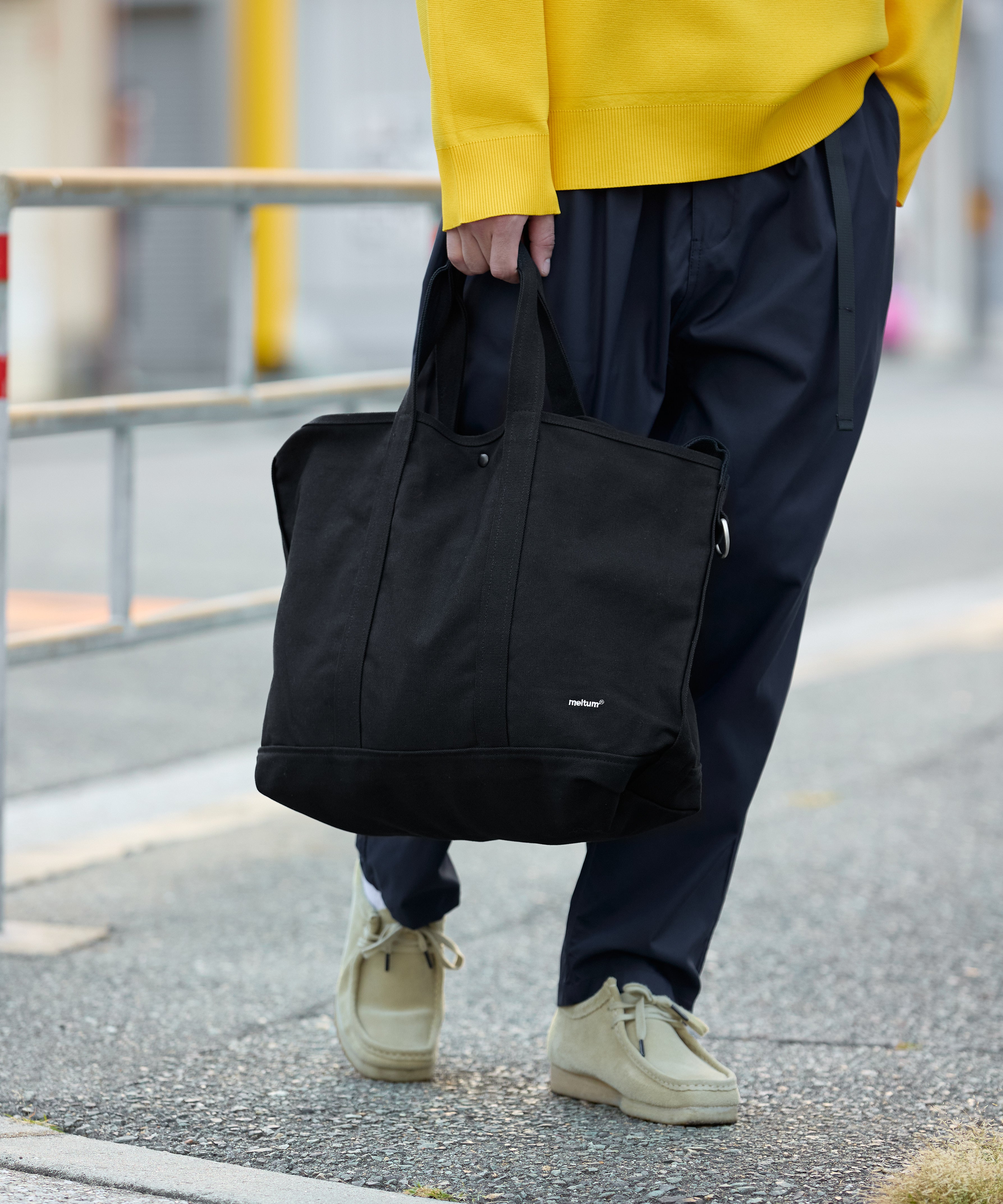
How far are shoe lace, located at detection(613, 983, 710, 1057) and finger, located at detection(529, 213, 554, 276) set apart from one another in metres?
0.84

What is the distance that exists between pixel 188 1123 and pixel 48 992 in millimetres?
580

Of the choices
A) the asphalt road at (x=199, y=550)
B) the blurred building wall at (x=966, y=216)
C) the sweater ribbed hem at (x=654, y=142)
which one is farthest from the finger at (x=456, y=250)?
the blurred building wall at (x=966, y=216)

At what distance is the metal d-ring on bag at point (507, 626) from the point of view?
1843 millimetres

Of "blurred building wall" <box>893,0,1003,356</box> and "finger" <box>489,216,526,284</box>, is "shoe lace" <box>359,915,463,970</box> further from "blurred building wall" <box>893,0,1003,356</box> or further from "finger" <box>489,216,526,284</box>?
"blurred building wall" <box>893,0,1003,356</box>

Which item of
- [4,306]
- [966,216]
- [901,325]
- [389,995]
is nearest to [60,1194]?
[389,995]

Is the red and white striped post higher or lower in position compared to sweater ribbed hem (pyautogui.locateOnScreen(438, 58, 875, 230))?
A: lower

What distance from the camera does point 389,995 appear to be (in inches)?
91.4

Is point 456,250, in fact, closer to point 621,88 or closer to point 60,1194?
point 621,88

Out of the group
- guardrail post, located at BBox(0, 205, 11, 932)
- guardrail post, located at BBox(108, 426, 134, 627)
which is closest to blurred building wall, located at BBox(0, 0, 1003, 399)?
guardrail post, located at BBox(108, 426, 134, 627)

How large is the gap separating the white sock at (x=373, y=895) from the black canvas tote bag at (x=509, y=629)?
368 mm

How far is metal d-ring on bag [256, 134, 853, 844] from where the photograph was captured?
6.05 feet

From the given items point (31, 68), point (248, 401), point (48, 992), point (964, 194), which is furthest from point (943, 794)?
point (964, 194)

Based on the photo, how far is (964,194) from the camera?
23016mm

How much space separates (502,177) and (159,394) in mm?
1472
